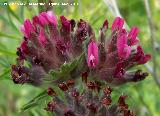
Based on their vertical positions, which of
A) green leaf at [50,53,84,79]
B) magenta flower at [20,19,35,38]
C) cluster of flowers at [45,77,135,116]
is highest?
magenta flower at [20,19,35,38]

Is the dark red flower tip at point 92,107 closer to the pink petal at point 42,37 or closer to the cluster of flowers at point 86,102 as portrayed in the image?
the cluster of flowers at point 86,102

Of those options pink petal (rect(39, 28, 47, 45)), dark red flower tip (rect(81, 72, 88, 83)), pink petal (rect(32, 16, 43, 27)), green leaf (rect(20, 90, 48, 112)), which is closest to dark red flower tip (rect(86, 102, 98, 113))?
dark red flower tip (rect(81, 72, 88, 83))

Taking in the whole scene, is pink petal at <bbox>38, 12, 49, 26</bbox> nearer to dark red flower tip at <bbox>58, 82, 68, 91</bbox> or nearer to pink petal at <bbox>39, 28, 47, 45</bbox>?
pink petal at <bbox>39, 28, 47, 45</bbox>

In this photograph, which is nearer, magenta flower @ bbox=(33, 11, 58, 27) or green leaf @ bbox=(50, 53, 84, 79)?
green leaf @ bbox=(50, 53, 84, 79)

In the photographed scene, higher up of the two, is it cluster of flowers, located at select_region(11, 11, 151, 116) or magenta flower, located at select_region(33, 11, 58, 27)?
magenta flower, located at select_region(33, 11, 58, 27)

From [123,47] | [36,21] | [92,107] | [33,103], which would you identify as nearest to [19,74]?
[33,103]

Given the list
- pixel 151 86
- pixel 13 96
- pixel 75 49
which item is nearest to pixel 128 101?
pixel 75 49

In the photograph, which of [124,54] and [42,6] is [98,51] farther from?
[42,6]
